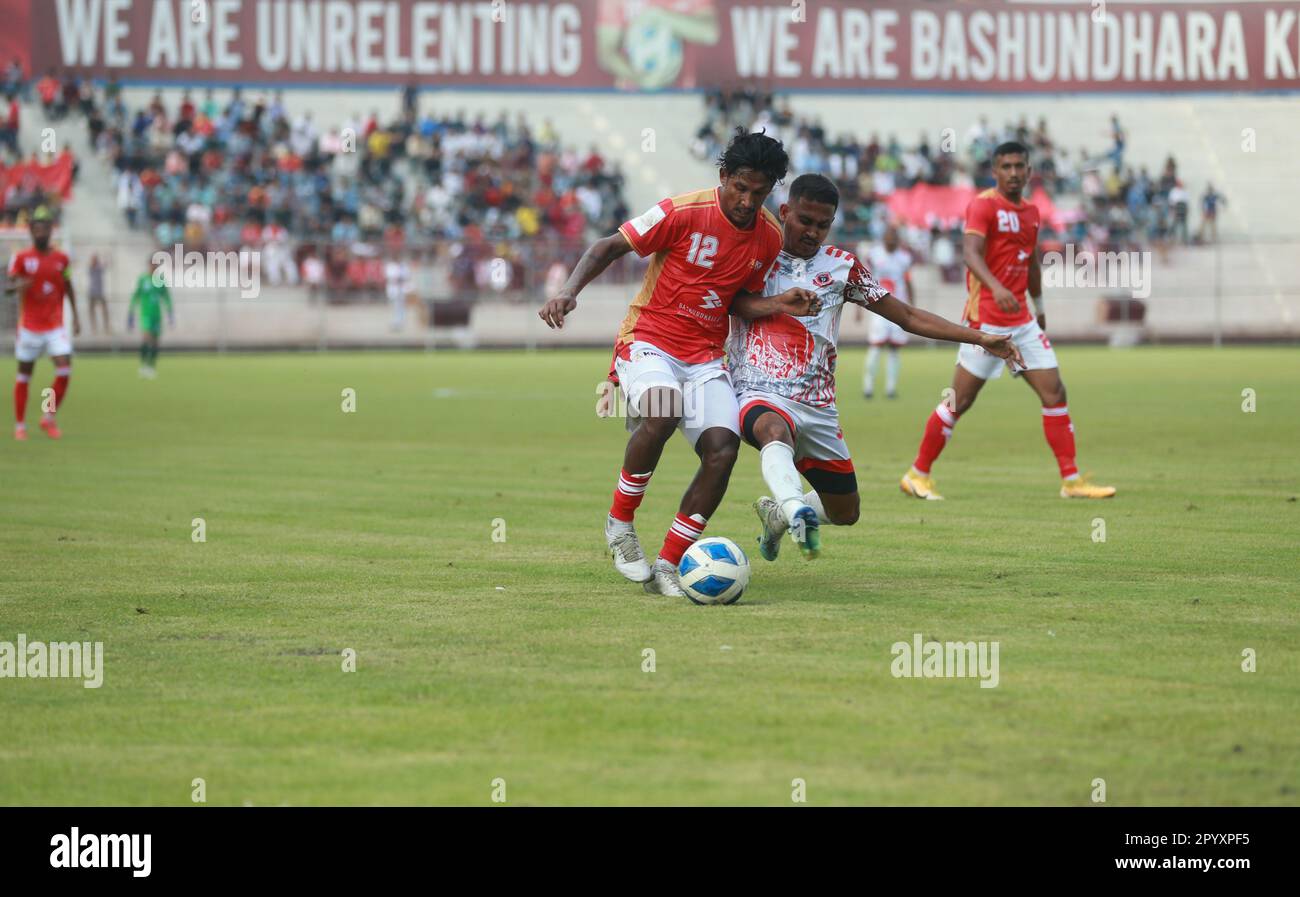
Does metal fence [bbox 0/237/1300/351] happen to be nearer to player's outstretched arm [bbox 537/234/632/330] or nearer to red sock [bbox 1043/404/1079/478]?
red sock [bbox 1043/404/1079/478]

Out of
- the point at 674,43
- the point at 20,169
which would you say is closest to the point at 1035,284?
the point at 20,169

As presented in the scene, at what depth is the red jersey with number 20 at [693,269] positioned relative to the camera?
8648 mm

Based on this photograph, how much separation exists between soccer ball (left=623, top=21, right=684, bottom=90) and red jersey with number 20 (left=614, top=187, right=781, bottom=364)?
44481 mm

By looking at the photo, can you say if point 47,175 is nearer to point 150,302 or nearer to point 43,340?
point 150,302

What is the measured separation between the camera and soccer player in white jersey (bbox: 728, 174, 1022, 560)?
886 centimetres

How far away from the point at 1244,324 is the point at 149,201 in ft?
89.5

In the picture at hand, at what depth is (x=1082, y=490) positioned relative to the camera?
42.8ft

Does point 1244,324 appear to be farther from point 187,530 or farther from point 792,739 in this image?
point 792,739

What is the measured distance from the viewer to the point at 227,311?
4144 cm

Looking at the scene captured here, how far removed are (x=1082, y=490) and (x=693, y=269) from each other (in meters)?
5.37

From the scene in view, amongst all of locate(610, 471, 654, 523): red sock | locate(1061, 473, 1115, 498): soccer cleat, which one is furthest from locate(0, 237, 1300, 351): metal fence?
locate(610, 471, 654, 523): red sock

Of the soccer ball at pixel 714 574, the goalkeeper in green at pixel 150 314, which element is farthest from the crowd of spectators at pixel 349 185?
the soccer ball at pixel 714 574

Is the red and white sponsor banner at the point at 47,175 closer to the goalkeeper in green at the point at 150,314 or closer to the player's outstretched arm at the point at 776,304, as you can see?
the goalkeeper in green at the point at 150,314
